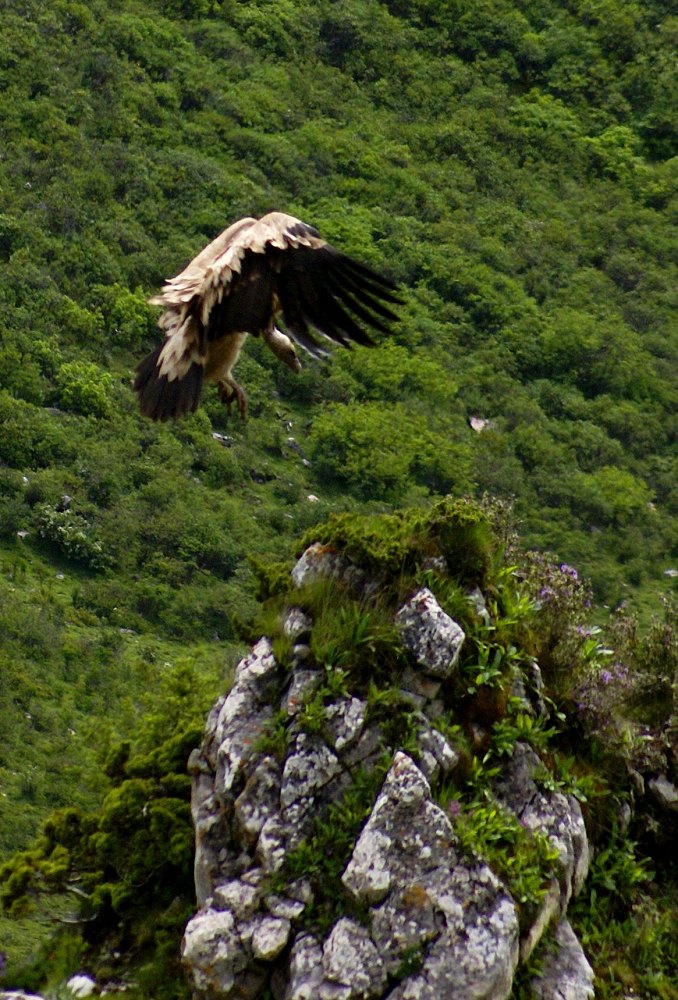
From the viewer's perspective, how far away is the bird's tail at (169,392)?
9.88 metres

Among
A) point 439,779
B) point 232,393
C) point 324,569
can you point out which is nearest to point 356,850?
point 439,779

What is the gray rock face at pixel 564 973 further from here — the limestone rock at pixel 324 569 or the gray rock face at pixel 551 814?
the limestone rock at pixel 324 569

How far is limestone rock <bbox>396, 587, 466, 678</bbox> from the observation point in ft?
34.5

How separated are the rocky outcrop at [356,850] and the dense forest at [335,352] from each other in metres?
8.62

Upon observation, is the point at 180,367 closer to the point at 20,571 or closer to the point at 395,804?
the point at 395,804

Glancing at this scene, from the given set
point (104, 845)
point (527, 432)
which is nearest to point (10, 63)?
point (527, 432)

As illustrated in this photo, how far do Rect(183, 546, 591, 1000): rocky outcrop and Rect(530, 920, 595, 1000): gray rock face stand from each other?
0.01 meters

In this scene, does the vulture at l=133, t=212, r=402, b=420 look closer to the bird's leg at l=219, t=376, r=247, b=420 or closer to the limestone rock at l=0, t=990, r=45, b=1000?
the bird's leg at l=219, t=376, r=247, b=420

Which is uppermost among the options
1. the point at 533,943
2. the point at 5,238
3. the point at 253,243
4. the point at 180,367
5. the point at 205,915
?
the point at 253,243

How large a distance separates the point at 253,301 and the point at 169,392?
735 mm

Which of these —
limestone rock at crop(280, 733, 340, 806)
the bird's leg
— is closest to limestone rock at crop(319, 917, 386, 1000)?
limestone rock at crop(280, 733, 340, 806)

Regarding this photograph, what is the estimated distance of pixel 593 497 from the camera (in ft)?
118

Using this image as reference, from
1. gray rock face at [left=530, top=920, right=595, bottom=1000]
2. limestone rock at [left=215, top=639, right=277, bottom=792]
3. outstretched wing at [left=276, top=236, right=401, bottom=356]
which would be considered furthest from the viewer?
limestone rock at [left=215, top=639, right=277, bottom=792]

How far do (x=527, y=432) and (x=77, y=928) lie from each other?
27.8m
